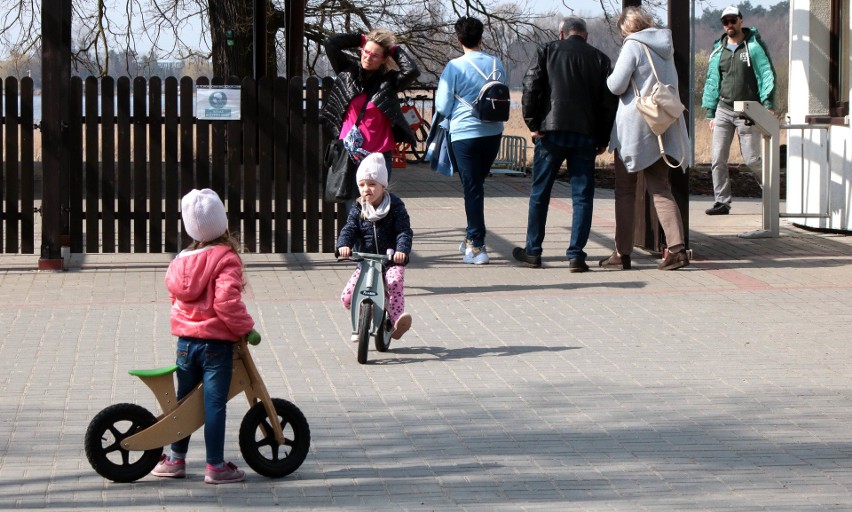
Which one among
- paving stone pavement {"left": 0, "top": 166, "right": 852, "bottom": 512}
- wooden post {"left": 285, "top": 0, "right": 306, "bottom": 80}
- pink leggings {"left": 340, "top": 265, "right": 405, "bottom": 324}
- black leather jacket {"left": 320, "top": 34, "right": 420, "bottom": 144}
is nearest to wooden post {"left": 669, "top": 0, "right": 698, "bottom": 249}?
paving stone pavement {"left": 0, "top": 166, "right": 852, "bottom": 512}

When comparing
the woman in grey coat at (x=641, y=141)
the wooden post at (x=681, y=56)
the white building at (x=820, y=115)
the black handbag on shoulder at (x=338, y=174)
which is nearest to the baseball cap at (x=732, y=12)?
the white building at (x=820, y=115)

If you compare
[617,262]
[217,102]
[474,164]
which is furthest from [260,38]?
[617,262]

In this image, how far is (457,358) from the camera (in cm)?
781

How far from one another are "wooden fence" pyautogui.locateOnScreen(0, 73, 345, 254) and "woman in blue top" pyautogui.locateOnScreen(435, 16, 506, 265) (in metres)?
0.98

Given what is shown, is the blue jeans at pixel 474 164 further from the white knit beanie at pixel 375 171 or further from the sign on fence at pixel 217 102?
the white knit beanie at pixel 375 171

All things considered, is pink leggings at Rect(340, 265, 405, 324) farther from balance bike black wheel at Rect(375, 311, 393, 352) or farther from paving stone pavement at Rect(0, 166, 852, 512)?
paving stone pavement at Rect(0, 166, 852, 512)

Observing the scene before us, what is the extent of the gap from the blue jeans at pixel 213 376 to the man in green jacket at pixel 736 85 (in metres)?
9.68

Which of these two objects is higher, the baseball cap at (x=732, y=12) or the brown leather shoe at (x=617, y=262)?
the baseball cap at (x=732, y=12)

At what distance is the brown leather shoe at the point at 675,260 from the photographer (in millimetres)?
10836

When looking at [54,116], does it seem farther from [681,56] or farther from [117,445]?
[117,445]

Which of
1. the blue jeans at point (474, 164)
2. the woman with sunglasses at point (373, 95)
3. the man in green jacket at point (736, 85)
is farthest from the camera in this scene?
the man in green jacket at point (736, 85)

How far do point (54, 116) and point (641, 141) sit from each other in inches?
177

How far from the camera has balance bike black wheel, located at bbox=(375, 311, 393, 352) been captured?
7867 mm

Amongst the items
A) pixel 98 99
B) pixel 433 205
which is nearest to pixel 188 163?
pixel 98 99
